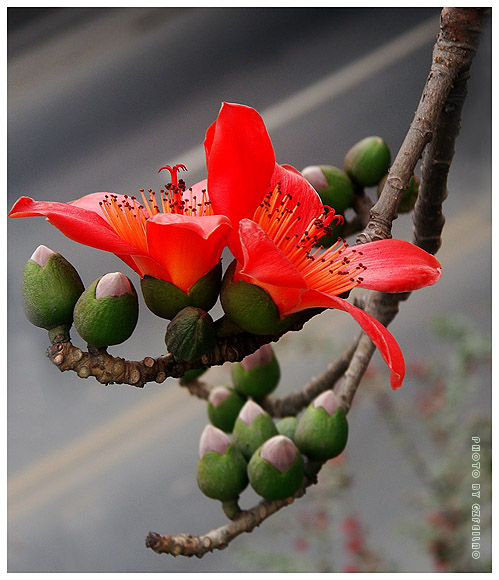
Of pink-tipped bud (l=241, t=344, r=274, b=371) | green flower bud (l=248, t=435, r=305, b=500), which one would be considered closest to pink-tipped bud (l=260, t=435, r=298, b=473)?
green flower bud (l=248, t=435, r=305, b=500)

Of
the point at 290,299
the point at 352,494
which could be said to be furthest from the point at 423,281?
the point at 352,494

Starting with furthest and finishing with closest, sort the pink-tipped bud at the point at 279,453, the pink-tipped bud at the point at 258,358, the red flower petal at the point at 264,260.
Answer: the pink-tipped bud at the point at 258,358 → the pink-tipped bud at the point at 279,453 → the red flower petal at the point at 264,260

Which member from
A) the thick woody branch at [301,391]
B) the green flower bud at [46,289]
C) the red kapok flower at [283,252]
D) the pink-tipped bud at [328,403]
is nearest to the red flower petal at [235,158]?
the red kapok flower at [283,252]

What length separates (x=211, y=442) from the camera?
1.70ft

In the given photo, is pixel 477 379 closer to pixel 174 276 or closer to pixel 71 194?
pixel 71 194

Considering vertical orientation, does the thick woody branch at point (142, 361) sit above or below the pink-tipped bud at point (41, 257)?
below

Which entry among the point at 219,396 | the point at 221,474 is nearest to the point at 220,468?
the point at 221,474

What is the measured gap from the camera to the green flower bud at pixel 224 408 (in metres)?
0.61

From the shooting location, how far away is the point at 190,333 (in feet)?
1.14

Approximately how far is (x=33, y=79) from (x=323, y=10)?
1.90 ft

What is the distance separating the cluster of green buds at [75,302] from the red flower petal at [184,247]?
3 cm

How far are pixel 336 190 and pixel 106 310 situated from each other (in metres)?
0.24

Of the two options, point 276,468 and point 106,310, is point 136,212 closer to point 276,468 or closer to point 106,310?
point 106,310

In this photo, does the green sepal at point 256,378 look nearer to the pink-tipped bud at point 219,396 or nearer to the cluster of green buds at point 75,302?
the pink-tipped bud at point 219,396
